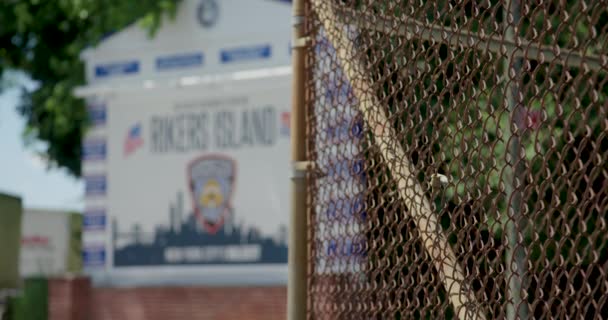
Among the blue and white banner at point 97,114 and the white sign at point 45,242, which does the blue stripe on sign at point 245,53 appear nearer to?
the blue and white banner at point 97,114

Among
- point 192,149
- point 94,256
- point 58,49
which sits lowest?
point 94,256

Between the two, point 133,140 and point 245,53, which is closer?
point 245,53

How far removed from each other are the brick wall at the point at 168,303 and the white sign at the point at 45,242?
1007cm

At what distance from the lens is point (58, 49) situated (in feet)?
78.4

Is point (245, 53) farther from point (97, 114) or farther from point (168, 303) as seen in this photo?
point (168, 303)

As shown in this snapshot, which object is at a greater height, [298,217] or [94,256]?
[94,256]

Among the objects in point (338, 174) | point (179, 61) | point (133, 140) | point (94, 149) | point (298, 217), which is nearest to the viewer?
point (338, 174)

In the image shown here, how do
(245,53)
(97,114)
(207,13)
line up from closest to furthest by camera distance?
1. (245,53)
2. (207,13)
3. (97,114)

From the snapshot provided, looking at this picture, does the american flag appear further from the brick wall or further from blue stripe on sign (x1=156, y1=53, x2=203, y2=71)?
the brick wall

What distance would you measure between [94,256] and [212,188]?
2.23 m

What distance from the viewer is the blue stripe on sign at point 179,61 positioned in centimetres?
1596

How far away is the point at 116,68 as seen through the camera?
1670 cm

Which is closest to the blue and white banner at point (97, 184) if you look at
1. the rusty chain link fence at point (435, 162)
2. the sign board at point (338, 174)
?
the rusty chain link fence at point (435, 162)

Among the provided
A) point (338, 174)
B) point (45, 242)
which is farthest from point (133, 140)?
point (45, 242)
